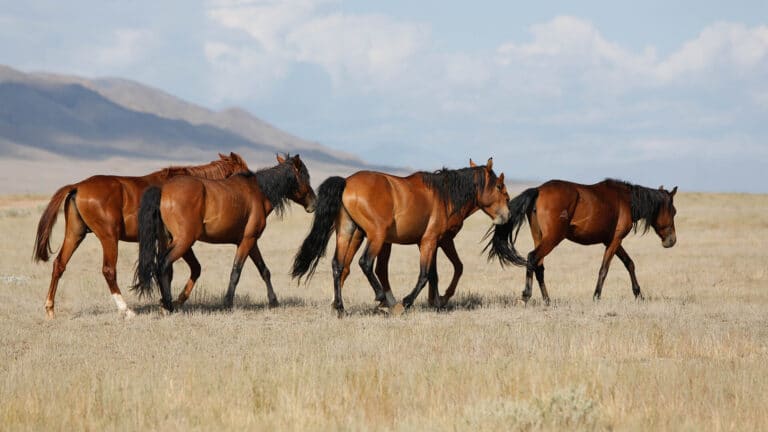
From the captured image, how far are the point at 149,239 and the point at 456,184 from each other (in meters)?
4.22

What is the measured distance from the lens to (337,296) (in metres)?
11.6

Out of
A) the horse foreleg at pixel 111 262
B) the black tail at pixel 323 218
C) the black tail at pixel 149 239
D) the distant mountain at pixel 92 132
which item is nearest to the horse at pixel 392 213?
the black tail at pixel 323 218

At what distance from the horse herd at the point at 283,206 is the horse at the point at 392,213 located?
1cm

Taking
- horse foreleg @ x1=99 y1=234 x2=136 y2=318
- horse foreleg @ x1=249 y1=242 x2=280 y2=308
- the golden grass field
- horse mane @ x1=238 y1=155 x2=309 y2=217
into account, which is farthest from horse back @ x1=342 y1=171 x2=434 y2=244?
horse foreleg @ x1=99 y1=234 x2=136 y2=318

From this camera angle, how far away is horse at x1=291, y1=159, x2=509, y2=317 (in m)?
11.6

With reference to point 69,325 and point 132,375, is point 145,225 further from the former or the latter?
point 132,375

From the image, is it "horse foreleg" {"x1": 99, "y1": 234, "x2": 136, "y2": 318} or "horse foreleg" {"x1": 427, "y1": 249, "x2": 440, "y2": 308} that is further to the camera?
"horse foreleg" {"x1": 427, "y1": 249, "x2": 440, "y2": 308}

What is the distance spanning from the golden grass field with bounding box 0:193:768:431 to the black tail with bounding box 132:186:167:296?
0.56m

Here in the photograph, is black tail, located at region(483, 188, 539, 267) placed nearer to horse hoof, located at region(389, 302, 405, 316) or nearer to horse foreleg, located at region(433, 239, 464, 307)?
horse foreleg, located at region(433, 239, 464, 307)

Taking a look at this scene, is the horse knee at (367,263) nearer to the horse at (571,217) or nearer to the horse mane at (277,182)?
the horse mane at (277,182)

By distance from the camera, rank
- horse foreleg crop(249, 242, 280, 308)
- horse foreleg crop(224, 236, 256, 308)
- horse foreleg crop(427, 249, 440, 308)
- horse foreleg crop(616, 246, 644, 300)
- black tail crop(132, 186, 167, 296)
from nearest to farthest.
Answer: black tail crop(132, 186, 167, 296) → horse foreleg crop(224, 236, 256, 308) → horse foreleg crop(427, 249, 440, 308) → horse foreleg crop(249, 242, 280, 308) → horse foreleg crop(616, 246, 644, 300)

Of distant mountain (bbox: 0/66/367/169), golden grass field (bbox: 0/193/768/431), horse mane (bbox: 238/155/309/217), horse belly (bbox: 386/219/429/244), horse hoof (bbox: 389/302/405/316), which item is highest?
distant mountain (bbox: 0/66/367/169)

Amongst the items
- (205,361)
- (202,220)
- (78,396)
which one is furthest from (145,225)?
(78,396)

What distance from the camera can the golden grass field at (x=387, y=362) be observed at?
6387mm
